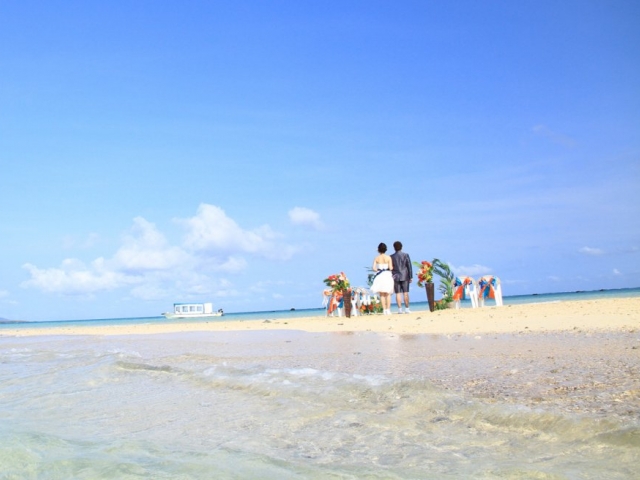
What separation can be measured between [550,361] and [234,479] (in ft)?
11.7

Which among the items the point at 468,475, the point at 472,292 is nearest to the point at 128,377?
the point at 468,475

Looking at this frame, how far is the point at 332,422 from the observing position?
342 centimetres

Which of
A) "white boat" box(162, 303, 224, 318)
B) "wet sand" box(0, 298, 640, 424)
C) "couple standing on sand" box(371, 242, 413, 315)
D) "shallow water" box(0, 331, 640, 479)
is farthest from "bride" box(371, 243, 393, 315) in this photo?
"white boat" box(162, 303, 224, 318)

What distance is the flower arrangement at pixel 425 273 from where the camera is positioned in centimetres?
1870

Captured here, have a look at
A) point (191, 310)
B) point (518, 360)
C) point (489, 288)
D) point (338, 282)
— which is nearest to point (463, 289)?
point (489, 288)

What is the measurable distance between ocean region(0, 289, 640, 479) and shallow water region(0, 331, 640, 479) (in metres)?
0.01

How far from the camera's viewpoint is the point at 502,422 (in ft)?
10.0

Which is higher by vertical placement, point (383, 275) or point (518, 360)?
point (383, 275)

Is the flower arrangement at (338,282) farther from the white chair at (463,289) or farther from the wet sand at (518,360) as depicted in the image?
the wet sand at (518,360)

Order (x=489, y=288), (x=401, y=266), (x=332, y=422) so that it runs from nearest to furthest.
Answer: (x=332, y=422)
(x=401, y=266)
(x=489, y=288)

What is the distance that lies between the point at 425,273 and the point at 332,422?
15.6 metres

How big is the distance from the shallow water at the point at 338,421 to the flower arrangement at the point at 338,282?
13.5 metres

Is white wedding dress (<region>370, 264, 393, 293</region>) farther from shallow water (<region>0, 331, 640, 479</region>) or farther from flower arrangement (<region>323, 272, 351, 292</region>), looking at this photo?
shallow water (<region>0, 331, 640, 479</region>)

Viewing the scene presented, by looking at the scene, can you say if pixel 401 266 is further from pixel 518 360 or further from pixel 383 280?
pixel 518 360
